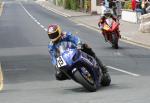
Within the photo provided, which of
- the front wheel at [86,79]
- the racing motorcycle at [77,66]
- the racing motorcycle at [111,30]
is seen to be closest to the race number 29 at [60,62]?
the racing motorcycle at [77,66]

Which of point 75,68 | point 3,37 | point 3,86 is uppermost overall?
point 75,68

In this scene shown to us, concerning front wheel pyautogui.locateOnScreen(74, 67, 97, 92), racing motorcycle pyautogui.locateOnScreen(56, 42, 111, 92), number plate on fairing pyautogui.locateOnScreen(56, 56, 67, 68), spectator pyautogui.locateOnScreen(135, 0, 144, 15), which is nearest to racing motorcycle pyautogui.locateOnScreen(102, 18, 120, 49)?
racing motorcycle pyautogui.locateOnScreen(56, 42, 111, 92)

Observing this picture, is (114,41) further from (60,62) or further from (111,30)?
(60,62)

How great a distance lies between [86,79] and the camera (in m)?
13.0

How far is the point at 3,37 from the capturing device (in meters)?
32.6

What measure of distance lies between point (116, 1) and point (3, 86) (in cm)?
3003

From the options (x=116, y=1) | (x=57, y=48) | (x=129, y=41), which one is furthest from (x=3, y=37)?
(x=57, y=48)

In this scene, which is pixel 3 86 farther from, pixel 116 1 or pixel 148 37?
pixel 116 1

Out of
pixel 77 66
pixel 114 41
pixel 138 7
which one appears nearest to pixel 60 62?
pixel 77 66

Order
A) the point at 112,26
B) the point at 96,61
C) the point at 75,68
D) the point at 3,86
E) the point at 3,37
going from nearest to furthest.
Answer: the point at 75,68 < the point at 96,61 < the point at 3,86 < the point at 112,26 < the point at 3,37

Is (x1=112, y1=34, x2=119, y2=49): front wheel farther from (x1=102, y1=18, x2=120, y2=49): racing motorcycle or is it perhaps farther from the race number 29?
the race number 29

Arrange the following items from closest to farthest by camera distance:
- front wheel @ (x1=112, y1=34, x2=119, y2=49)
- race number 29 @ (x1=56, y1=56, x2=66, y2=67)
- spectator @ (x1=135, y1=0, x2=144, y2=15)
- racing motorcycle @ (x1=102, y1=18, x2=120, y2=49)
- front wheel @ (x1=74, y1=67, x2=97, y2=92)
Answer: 1. front wheel @ (x1=74, y1=67, x2=97, y2=92)
2. race number 29 @ (x1=56, y1=56, x2=66, y2=67)
3. front wheel @ (x1=112, y1=34, x2=119, y2=49)
4. racing motorcycle @ (x1=102, y1=18, x2=120, y2=49)
5. spectator @ (x1=135, y1=0, x2=144, y2=15)

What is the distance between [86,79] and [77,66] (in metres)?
0.34

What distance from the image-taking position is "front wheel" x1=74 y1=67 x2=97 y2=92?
12945 mm
